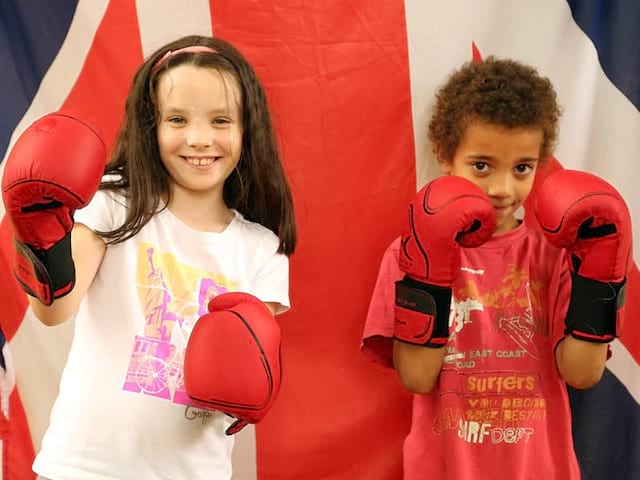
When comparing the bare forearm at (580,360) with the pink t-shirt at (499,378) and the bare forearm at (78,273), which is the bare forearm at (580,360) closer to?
the pink t-shirt at (499,378)

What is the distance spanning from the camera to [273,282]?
4.57ft

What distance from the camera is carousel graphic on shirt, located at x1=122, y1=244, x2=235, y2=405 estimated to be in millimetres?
1262

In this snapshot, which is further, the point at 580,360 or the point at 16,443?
the point at 16,443

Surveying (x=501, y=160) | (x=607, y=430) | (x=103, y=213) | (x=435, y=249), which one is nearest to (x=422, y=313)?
(x=435, y=249)

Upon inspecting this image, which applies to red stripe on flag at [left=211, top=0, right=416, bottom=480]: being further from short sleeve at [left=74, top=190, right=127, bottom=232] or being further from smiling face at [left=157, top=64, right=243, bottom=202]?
short sleeve at [left=74, top=190, right=127, bottom=232]

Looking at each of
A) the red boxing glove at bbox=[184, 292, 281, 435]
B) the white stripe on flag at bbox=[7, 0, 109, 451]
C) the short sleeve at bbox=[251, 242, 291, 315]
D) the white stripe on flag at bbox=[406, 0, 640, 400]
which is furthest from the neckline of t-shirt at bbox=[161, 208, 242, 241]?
the white stripe on flag at bbox=[406, 0, 640, 400]

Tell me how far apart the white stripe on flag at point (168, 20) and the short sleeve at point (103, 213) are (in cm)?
42

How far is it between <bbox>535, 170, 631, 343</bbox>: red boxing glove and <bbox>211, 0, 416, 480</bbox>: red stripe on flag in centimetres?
42

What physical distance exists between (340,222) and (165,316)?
Result: 0.51 m

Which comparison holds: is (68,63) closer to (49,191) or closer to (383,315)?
(49,191)

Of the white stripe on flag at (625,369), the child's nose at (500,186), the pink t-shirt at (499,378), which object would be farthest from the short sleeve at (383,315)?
the white stripe on flag at (625,369)

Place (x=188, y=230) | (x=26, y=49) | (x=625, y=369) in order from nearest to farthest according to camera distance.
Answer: (x=188, y=230) → (x=26, y=49) → (x=625, y=369)

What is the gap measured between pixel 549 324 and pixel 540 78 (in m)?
0.49

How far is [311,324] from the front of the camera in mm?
1655
